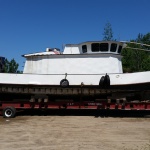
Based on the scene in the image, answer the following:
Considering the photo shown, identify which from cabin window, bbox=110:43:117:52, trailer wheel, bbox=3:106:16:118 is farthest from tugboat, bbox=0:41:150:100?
trailer wheel, bbox=3:106:16:118

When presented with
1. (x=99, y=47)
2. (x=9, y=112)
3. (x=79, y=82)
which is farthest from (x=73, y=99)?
(x=9, y=112)

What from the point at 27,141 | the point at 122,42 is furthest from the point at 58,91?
the point at 27,141

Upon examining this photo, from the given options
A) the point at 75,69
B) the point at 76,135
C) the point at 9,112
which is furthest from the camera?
the point at 75,69

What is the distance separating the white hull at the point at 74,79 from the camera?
1338 centimetres

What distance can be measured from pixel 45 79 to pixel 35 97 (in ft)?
3.81

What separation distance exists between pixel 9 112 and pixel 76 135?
576 centimetres

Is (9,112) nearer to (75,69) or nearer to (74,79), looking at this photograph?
(74,79)

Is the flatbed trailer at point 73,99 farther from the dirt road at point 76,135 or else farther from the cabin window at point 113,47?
the cabin window at point 113,47

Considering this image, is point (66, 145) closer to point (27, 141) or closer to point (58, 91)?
point (27, 141)

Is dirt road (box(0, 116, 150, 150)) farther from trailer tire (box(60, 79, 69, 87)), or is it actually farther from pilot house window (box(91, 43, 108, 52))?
pilot house window (box(91, 43, 108, 52))

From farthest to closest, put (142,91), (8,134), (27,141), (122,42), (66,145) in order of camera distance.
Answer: (122,42) < (142,91) < (8,134) < (27,141) < (66,145)

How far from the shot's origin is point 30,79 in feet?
47.8

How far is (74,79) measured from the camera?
14094mm

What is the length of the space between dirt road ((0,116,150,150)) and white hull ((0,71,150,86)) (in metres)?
2.20
